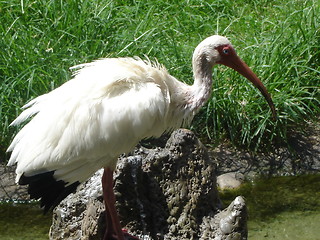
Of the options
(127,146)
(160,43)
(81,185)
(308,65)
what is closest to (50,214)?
(81,185)

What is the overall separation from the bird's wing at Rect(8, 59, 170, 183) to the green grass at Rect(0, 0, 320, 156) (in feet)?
5.78

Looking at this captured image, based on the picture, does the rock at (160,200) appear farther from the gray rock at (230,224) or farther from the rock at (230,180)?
the rock at (230,180)

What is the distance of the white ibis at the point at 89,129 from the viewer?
6.12 meters

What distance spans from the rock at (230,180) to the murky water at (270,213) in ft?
0.22

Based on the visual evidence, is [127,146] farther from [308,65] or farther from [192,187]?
[308,65]

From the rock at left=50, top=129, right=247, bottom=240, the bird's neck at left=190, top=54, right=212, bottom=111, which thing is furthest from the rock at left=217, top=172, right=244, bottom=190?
the bird's neck at left=190, top=54, right=212, bottom=111

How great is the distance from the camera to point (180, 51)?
8.77m

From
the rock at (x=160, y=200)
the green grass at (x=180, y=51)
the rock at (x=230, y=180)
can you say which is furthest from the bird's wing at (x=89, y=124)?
the rock at (x=230, y=180)

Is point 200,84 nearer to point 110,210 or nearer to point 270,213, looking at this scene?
point 110,210

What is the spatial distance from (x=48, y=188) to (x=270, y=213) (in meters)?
2.28

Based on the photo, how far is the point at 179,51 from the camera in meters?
8.77

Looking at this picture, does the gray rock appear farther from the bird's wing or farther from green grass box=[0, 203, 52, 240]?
green grass box=[0, 203, 52, 240]

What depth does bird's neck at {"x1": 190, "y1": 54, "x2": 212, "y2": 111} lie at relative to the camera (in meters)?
6.56

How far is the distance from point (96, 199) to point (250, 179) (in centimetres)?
204
